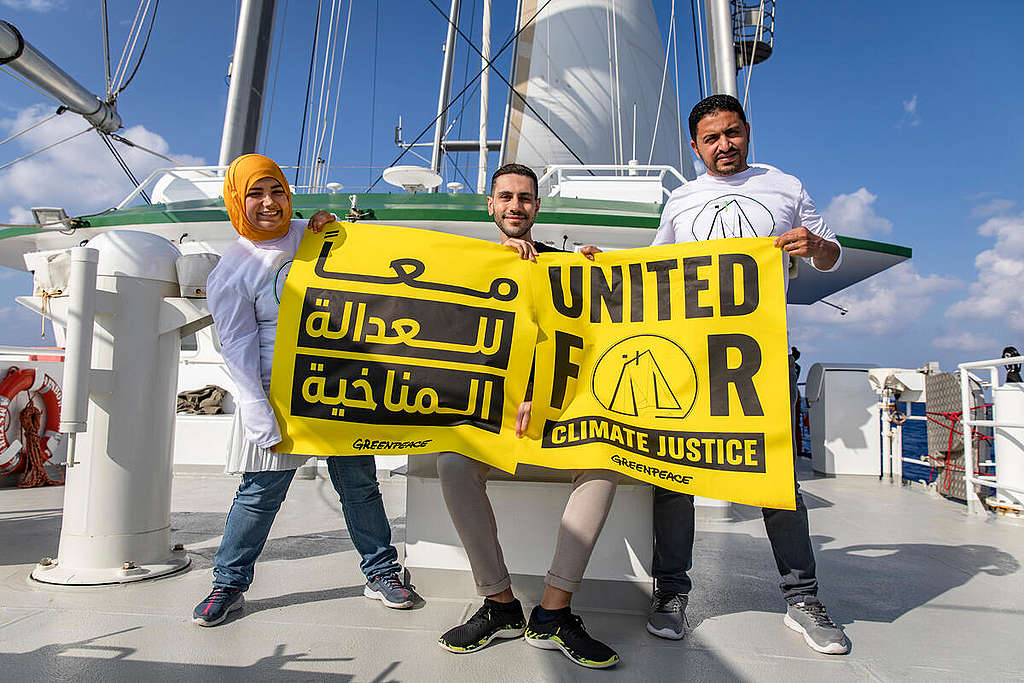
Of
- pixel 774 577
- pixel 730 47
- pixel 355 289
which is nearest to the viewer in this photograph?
pixel 355 289

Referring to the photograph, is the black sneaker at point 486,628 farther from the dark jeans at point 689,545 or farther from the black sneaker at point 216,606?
the black sneaker at point 216,606

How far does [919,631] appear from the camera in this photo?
185 cm

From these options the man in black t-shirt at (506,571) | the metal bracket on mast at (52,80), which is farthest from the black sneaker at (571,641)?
the metal bracket on mast at (52,80)

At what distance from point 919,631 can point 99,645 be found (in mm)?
2241

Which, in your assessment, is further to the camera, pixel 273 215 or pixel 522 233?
pixel 522 233

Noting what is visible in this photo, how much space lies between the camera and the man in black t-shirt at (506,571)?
163 centimetres

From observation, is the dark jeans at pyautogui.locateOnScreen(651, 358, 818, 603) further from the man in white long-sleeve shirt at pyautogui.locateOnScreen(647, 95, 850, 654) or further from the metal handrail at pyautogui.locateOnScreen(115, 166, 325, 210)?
the metal handrail at pyautogui.locateOnScreen(115, 166, 325, 210)

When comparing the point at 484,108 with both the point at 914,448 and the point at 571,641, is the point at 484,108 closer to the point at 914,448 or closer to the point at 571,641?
the point at 571,641

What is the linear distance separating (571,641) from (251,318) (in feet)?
4.20

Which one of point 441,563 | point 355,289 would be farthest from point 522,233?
point 441,563

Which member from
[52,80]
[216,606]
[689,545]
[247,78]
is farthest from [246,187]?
[247,78]

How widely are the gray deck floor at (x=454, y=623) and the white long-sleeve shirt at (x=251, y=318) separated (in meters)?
0.56

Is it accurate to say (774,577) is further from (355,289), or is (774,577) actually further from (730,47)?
(730,47)

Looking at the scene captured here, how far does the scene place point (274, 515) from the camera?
1902 millimetres
